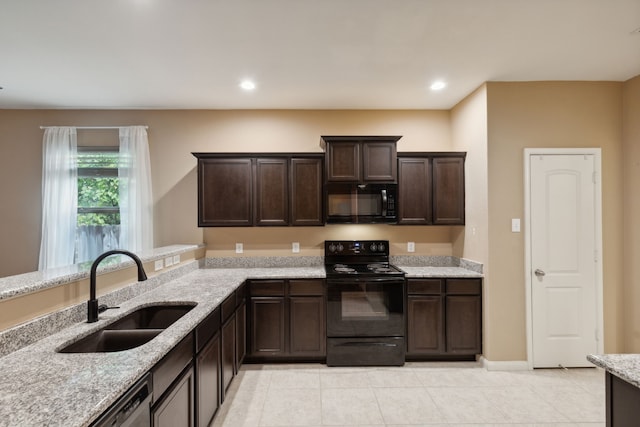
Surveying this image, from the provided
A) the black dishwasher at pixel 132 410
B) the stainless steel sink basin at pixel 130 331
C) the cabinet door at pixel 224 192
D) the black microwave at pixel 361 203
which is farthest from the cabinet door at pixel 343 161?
the black dishwasher at pixel 132 410

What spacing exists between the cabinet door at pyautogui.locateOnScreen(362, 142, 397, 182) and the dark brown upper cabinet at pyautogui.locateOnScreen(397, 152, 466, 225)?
0.46 ft

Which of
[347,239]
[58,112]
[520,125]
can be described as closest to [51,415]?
[347,239]

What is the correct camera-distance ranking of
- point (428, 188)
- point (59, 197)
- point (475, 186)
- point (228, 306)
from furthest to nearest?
point (59, 197)
point (428, 188)
point (475, 186)
point (228, 306)

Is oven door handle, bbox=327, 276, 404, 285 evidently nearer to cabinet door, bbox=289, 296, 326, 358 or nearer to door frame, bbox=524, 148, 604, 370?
cabinet door, bbox=289, 296, 326, 358

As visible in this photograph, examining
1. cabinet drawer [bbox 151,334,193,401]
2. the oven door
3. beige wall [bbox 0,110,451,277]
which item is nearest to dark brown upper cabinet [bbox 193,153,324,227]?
beige wall [bbox 0,110,451,277]

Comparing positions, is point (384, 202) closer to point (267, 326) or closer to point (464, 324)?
point (464, 324)

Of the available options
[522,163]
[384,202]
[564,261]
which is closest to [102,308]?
[384,202]

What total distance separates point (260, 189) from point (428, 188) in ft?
6.35

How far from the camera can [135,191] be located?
373 cm

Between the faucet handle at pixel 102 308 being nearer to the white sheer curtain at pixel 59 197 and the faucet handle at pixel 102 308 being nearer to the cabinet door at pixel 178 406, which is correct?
the cabinet door at pixel 178 406

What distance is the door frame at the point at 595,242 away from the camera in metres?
3.03

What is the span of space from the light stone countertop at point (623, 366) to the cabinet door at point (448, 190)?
2254mm

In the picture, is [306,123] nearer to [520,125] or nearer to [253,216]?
[253,216]

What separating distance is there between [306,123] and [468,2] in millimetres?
2222
